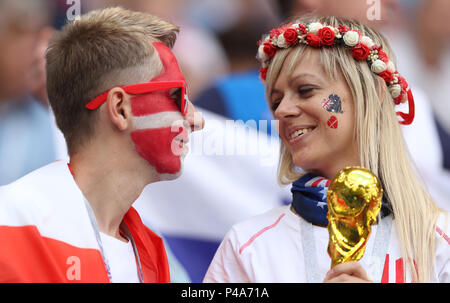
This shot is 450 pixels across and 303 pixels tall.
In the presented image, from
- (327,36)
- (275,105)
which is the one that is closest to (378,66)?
(327,36)

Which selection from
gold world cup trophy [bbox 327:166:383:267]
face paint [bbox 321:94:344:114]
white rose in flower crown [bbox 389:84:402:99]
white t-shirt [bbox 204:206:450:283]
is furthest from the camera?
white rose in flower crown [bbox 389:84:402:99]

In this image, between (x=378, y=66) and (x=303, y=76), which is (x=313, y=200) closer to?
(x=303, y=76)

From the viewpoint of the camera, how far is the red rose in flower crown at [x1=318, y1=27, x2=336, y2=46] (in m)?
2.58

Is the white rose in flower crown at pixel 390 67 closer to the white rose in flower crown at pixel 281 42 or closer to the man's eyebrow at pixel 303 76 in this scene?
the man's eyebrow at pixel 303 76

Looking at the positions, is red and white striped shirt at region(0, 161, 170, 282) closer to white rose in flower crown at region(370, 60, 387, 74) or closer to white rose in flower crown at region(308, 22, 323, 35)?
white rose in flower crown at region(308, 22, 323, 35)

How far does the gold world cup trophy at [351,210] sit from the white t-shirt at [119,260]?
747 mm

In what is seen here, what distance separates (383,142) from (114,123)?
3.37 feet

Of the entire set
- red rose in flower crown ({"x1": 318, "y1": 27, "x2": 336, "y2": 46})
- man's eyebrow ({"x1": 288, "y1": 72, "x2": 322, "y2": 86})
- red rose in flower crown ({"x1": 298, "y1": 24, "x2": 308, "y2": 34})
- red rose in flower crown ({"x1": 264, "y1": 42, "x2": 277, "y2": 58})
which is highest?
red rose in flower crown ({"x1": 298, "y1": 24, "x2": 308, "y2": 34})

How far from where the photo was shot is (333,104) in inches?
101

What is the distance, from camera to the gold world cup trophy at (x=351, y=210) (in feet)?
6.45
